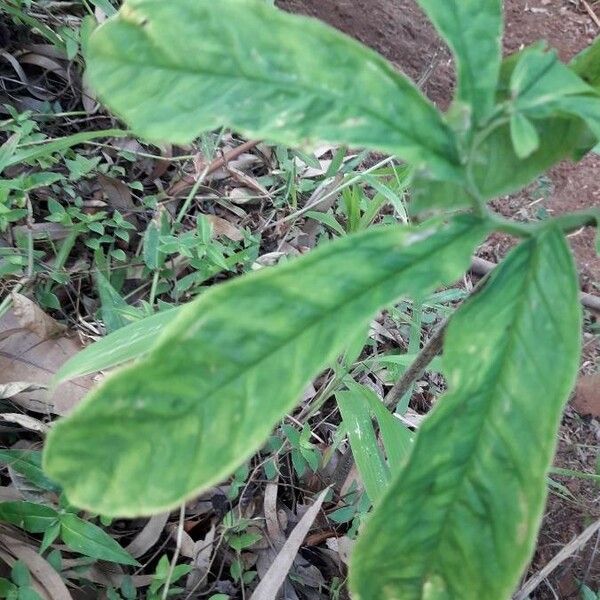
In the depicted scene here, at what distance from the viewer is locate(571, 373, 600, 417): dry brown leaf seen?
6.48ft

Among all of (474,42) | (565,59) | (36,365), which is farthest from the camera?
(565,59)

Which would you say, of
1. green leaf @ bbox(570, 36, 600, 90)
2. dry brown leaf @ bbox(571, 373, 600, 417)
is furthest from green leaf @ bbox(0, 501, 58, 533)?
dry brown leaf @ bbox(571, 373, 600, 417)

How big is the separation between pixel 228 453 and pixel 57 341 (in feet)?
2.99

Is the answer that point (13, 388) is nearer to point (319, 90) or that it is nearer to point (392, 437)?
point (392, 437)

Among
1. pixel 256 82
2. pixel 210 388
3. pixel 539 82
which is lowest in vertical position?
pixel 210 388

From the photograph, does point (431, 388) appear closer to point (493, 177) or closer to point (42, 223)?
point (42, 223)

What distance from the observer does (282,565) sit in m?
1.13

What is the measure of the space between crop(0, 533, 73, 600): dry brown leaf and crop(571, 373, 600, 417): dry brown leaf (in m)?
1.51

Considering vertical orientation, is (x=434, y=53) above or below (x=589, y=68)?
below

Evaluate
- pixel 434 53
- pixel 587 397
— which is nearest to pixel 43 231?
pixel 587 397

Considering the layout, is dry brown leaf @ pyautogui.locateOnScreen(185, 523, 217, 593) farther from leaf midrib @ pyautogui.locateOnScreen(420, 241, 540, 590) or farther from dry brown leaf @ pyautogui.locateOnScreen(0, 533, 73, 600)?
leaf midrib @ pyautogui.locateOnScreen(420, 241, 540, 590)

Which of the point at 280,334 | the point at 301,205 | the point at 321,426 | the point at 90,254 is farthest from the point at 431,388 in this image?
the point at 280,334

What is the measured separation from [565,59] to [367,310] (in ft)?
9.29

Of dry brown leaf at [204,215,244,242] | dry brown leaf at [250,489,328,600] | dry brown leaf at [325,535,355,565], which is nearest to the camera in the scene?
dry brown leaf at [250,489,328,600]
